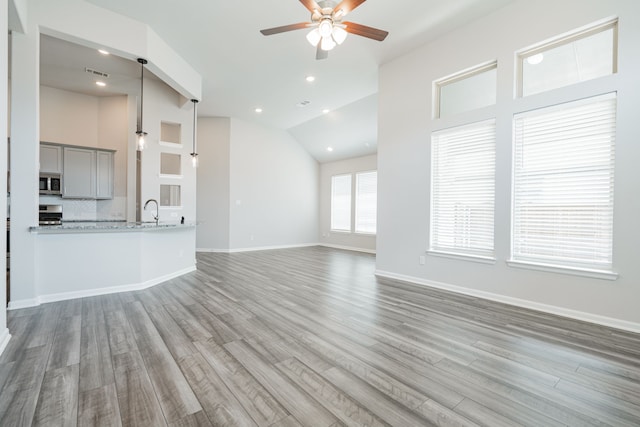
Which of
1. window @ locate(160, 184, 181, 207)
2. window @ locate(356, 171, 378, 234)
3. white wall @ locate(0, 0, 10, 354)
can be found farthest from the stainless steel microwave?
window @ locate(356, 171, 378, 234)

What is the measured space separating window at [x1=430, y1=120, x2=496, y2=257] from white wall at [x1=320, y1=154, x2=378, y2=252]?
394 cm

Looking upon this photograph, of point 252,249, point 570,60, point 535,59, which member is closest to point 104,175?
point 252,249

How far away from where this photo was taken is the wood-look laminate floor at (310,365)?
1588mm

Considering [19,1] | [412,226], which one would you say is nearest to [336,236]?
[412,226]

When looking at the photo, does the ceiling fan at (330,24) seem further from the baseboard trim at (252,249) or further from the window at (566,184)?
the baseboard trim at (252,249)

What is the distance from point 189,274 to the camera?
5012 millimetres

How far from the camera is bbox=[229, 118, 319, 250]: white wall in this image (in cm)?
805

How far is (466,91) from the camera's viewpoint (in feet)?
13.3

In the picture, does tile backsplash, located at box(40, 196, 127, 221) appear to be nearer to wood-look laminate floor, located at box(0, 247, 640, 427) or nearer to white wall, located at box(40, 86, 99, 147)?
white wall, located at box(40, 86, 99, 147)

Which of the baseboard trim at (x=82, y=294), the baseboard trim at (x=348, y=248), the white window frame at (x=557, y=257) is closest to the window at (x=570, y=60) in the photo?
the white window frame at (x=557, y=257)

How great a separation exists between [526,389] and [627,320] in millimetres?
1913

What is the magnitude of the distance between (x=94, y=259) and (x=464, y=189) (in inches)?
199

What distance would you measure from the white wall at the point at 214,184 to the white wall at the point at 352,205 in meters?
3.30

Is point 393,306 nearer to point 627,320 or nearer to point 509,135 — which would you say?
point 627,320
